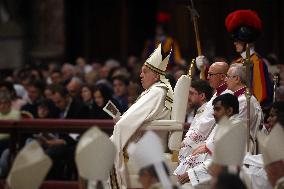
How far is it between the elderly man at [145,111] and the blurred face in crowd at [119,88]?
15.2 ft

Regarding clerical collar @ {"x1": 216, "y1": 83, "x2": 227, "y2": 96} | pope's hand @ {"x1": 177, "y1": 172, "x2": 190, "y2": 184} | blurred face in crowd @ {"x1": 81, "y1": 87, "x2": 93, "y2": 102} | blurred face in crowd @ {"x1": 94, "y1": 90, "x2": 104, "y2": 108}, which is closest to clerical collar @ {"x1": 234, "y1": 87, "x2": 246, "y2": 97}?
clerical collar @ {"x1": 216, "y1": 83, "x2": 227, "y2": 96}

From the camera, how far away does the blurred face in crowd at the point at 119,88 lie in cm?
1720

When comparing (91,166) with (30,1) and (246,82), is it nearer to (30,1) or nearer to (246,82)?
(246,82)

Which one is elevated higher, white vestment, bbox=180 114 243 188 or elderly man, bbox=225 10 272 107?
elderly man, bbox=225 10 272 107

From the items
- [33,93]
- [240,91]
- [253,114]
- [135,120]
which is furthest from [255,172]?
[33,93]

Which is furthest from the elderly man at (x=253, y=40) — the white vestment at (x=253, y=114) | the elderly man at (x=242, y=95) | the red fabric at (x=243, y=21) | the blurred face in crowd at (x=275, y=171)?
the blurred face in crowd at (x=275, y=171)

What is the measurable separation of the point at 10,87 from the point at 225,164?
30.9 ft

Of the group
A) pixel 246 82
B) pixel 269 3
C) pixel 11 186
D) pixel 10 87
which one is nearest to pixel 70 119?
pixel 10 87

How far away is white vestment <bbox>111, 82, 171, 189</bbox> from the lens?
12.3 m

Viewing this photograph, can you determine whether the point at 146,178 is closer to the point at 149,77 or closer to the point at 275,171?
the point at 275,171

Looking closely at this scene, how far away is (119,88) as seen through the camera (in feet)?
56.6

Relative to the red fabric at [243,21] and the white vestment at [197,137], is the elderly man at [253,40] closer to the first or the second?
the red fabric at [243,21]

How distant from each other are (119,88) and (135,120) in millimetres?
4924

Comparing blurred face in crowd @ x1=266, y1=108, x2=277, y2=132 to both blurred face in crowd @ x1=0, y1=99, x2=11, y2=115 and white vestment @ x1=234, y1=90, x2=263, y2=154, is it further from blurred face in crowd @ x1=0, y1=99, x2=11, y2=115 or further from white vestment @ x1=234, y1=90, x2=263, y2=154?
blurred face in crowd @ x1=0, y1=99, x2=11, y2=115
